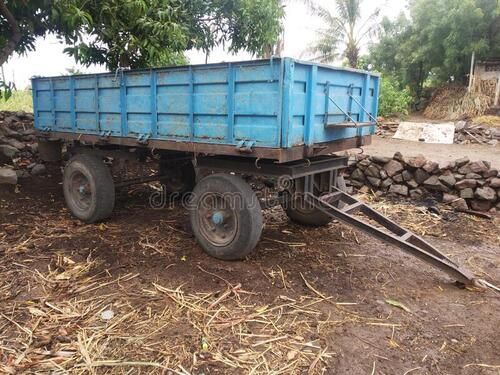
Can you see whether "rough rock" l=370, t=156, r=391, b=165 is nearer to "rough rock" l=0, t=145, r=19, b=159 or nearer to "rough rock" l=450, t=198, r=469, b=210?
"rough rock" l=450, t=198, r=469, b=210

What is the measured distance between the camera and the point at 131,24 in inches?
246

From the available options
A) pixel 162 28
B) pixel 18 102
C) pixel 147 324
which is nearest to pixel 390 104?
pixel 162 28

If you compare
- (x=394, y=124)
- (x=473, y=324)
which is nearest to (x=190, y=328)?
(x=473, y=324)

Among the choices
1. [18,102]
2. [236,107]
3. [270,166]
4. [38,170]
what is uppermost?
[18,102]

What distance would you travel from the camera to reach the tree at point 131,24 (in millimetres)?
5770

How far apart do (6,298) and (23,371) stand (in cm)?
110

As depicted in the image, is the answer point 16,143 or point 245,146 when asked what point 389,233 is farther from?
point 16,143

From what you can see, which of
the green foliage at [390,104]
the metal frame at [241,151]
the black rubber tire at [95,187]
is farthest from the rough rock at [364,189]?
the green foliage at [390,104]

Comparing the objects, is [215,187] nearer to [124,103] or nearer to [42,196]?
[124,103]

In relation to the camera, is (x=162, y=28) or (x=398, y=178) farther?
(x=398, y=178)

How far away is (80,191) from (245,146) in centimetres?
292

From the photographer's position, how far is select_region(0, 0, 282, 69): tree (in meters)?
5.77

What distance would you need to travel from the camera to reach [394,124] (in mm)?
14398

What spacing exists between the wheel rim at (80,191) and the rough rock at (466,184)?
5.39 metres
